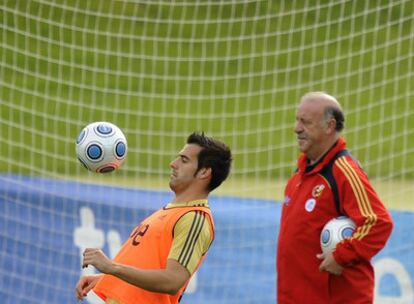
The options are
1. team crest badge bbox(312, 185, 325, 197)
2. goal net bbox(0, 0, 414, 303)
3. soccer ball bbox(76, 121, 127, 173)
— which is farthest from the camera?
goal net bbox(0, 0, 414, 303)

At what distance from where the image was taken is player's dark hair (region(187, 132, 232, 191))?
18.7 feet

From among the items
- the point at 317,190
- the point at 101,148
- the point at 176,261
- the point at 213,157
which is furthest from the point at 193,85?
the point at 176,261

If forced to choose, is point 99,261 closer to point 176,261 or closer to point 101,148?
point 176,261

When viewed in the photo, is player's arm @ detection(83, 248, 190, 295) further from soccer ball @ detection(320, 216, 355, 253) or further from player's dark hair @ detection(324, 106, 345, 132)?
player's dark hair @ detection(324, 106, 345, 132)

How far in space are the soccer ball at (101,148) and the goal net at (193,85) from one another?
2.38m

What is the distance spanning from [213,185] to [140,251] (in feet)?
1.75

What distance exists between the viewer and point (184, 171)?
223 inches

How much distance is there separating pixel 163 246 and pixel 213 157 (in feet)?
1.80

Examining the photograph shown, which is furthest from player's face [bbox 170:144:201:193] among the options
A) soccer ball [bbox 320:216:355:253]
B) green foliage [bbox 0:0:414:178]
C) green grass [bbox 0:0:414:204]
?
green grass [bbox 0:0:414:204]

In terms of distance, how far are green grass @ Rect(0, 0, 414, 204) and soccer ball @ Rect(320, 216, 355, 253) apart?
3.39m

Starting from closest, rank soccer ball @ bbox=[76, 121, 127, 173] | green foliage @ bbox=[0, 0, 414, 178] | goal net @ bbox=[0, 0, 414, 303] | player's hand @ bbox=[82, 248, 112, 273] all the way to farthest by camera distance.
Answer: player's hand @ bbox=[82, 248, 112, 273]
soccer ball @ bbox=[76, 121, 127, 173]
goal net @ bbox=[0, 0, 414, 303]
green foliage @ bbox=[0, 0, 414, 178]

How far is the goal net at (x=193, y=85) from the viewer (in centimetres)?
948

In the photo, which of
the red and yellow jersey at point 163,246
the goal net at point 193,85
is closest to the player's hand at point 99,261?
the red and yellow jersey at point 163,246

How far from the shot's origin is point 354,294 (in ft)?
19.2
